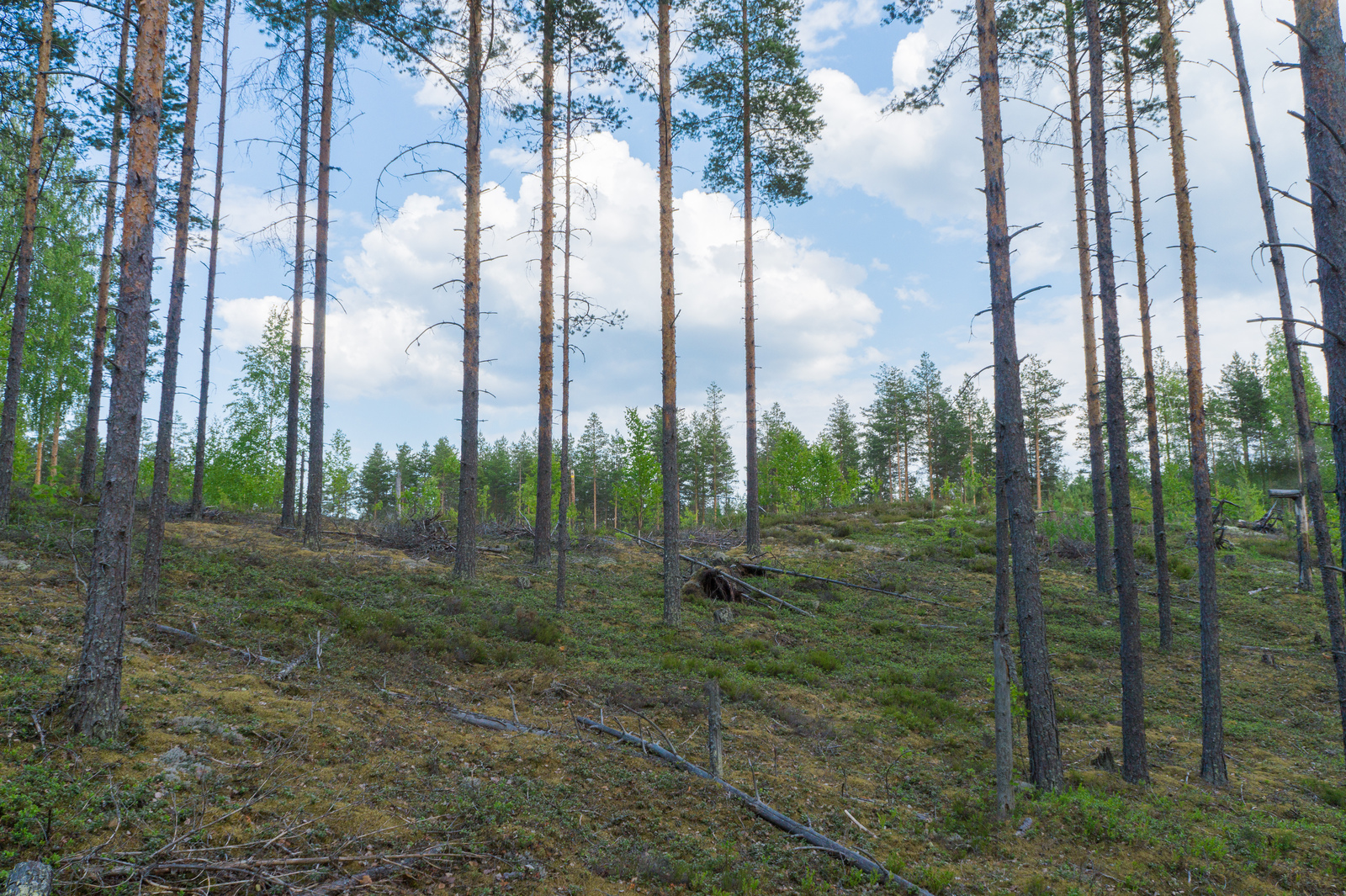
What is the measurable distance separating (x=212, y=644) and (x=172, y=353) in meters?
4.89

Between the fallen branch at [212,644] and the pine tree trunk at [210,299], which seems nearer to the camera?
the fallen branch at [212,644]

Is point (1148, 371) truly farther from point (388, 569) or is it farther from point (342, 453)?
point (342, 453)

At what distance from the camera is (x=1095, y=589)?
56.4 ft

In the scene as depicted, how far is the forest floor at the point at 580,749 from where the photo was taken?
171 inches

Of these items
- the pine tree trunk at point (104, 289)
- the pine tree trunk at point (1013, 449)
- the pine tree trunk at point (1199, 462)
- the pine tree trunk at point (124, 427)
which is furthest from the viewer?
the pine tree trunk at point (104, 289)

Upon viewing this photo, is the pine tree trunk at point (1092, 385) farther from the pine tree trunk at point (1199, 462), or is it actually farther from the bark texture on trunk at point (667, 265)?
the bark texture on trunk at point (667, 265)

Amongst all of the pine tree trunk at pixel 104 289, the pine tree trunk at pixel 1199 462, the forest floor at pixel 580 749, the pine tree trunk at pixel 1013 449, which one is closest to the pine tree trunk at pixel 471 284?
the forest floor at pixel 580 749

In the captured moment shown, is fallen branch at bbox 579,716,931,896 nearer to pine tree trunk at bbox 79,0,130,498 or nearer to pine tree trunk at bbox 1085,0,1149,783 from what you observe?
pine tree trunk at bbox 1085,0,1149,783

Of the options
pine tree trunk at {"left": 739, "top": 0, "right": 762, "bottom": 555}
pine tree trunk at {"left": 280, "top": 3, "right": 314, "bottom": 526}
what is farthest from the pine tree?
pine tree trunk at {"left": 280, "top": 3, "right": 314, "bottom": 526}

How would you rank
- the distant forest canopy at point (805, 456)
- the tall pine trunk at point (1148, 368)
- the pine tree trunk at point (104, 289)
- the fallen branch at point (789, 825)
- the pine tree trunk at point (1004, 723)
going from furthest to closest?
the distant forest canopy at point (805, 456)
the pine tree trunk at point (104, 289)
the tall pine trunk at point (1148, 368)
the pine tree trunk at point (1004, 723)
the fallen branch at point (789, 825)

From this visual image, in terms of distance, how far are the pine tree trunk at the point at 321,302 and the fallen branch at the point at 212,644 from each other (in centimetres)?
691

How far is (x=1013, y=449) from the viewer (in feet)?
22.9

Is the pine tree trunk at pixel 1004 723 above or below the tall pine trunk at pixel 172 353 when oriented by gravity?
below

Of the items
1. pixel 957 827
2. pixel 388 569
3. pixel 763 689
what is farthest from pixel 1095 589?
pixel 388 569
